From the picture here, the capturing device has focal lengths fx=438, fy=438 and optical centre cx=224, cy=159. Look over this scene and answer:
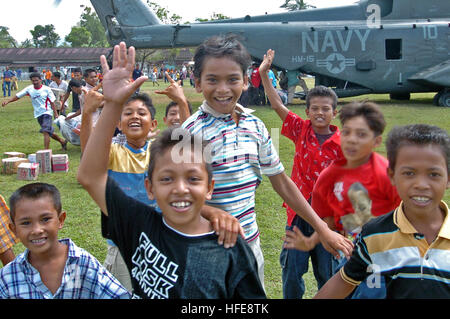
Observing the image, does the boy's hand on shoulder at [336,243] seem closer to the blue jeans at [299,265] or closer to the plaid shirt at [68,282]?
the blue jeans at [299,265]

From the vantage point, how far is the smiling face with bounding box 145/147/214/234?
5.18 ft

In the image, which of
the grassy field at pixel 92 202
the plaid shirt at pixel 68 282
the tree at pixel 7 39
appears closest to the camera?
the plaid shirt at pixel 68 282

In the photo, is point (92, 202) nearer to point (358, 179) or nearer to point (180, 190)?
point (358, 179)

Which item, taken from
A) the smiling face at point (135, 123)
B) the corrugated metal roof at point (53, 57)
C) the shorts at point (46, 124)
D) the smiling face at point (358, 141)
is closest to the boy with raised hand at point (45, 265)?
the smiling face at point (135, 123)

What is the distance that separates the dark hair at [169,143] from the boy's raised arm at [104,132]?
171 millimetres

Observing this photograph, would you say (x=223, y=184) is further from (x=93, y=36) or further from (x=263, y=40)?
(x=93, y=36)

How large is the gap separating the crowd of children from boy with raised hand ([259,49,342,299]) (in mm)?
16

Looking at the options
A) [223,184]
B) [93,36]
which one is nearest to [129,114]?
[223,184]

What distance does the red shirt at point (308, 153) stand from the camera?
2766 mm

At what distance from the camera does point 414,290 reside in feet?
5.05

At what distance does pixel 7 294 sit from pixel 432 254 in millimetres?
1709

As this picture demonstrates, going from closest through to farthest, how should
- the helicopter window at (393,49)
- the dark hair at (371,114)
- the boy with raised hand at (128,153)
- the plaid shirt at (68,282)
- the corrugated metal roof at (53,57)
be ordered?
1. the plaid shirt at (68,282)
2. the dark hair at (371,114)
3. the boy with raised hand at (128,153)
4. the helicopter window at (393,49)
5. the corrugated metal roof at (53,57)

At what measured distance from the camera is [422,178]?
153 cm

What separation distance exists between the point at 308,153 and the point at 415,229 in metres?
1.35
